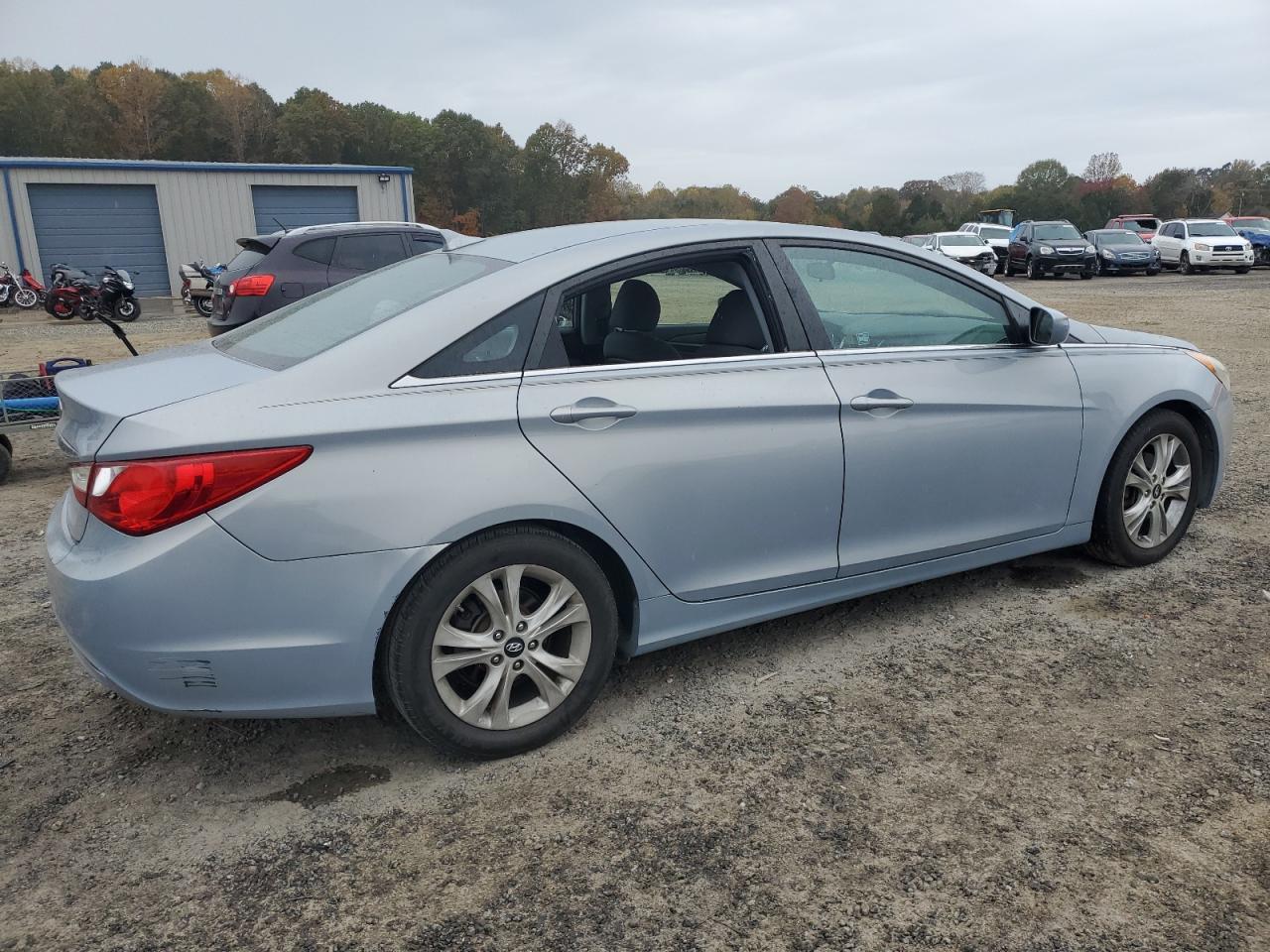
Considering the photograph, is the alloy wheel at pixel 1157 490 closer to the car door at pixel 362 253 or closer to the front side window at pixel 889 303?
the front side window at pixel 889 303

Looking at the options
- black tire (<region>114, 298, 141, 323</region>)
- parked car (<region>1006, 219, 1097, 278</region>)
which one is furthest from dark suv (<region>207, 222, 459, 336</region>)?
parked car (<region>1006, 219, 1097, 278</region>)

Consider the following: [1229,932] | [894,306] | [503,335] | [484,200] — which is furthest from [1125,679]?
[484,200]

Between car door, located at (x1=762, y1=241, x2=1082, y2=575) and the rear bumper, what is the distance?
158 cm

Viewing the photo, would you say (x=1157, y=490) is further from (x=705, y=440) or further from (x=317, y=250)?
(x=317, y=250)

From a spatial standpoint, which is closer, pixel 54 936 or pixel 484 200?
pixel 54 936

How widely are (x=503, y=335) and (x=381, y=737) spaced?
129 centimetres

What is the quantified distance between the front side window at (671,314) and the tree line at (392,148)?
194ft

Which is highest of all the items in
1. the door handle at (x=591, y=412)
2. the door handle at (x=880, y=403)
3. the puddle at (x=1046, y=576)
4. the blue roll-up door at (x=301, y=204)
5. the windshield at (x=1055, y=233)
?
the blue roll-up door at (x=301, y=204)

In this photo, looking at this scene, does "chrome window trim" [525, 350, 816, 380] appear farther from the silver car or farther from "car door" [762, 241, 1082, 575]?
"car door" [762, 241, 1082, 575]

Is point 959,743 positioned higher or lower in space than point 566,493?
lower

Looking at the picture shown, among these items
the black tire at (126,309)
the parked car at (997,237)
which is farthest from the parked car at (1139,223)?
the black tire at (126,309)

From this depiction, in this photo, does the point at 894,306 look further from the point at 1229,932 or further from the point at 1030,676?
the point at 1229,932

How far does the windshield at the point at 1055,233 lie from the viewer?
27.8 m

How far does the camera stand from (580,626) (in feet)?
9.55
